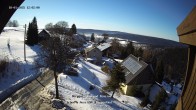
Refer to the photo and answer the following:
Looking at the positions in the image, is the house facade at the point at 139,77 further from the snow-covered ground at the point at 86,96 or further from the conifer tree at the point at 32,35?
the conifer tree at the point at 32,35

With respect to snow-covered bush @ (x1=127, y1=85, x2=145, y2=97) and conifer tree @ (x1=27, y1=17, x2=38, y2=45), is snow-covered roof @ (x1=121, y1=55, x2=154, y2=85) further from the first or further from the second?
conifer tree @ (x1=27, y1=17, x2=38, y2=45)

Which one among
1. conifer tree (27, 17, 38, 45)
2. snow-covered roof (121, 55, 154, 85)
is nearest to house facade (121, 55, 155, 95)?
snow-covered roof (121, 55, 154, 85)

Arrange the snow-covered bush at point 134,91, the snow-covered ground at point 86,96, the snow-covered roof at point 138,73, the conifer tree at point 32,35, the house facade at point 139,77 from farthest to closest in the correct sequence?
the conifer tree at point 32,35, the snow-covered roof at point 138,73, the house facade at point 139,77, the snow-covered bush at point 134,91, the snow-covered ground at point 86,96

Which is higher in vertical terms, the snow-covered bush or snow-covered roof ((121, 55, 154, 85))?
snow-covered roof ((121, 55, 154, 85))

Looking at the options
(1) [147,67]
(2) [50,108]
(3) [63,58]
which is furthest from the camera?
(1) [147,67]

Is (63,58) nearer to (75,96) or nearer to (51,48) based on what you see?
(51,48)

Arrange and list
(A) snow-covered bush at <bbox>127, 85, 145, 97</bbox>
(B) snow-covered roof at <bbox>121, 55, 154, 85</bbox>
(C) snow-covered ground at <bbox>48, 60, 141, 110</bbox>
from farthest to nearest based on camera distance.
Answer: (B) snow-covered roof at <bbox>121, 55, 154, 85</bbox>, (A) snow-covered bush at <bbox>127, 85, 145, 97</bbox>, (C) snow-covered ground at <bbox>48, 60, 141, 110</bbox>

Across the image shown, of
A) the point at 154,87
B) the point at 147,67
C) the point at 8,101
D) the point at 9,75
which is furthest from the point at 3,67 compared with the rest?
the point at 154,87

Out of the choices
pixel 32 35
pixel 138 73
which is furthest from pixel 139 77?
pixel 32 35

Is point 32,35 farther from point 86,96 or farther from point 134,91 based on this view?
point 86,96

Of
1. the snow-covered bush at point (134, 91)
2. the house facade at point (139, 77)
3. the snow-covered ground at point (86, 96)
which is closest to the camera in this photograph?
the snow-covered ground at point (86, 96)

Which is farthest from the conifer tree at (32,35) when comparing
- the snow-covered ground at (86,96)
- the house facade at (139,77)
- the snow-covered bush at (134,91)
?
the snow-covered bush at (134,91)
